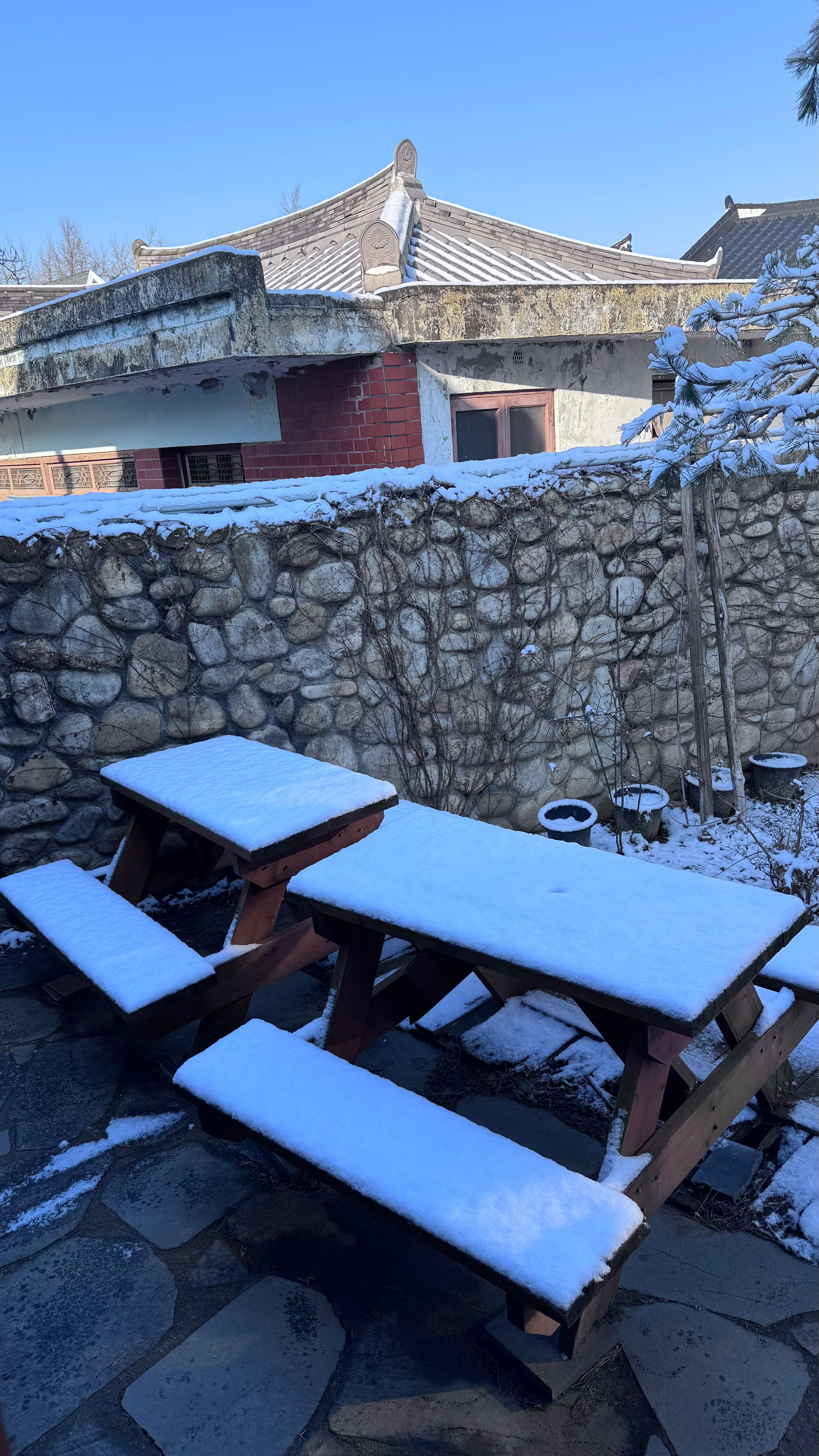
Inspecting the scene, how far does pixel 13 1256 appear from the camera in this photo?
202 cm

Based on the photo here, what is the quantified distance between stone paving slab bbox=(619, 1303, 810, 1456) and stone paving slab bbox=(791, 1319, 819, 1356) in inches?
1.3

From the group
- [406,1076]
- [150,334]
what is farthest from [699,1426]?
[150,334]

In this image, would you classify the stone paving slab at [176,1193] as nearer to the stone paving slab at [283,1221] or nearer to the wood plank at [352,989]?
the stone paving slab at [283,1221]

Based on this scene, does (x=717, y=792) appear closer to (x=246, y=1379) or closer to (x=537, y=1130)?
(x=537, y=1130)

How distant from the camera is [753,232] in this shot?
17.6 meters

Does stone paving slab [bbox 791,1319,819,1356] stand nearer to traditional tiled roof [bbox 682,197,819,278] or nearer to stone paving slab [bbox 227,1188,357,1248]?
stone paving slab [bbox 227,1188,357,1248]

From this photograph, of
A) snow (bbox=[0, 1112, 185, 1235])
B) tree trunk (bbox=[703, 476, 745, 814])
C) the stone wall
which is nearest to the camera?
snow (bbox=[0, 1112, 185, 1235])

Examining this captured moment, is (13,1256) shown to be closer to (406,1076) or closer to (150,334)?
(406,1076)

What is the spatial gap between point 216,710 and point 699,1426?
118 inches

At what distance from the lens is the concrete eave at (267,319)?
4.99 metres

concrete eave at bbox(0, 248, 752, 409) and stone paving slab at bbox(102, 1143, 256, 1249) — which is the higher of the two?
concrete eave at bbox(0, 248, 752, 409)

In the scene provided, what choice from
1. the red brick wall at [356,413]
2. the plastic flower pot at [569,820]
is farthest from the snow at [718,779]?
the red brick wall at [356,413]

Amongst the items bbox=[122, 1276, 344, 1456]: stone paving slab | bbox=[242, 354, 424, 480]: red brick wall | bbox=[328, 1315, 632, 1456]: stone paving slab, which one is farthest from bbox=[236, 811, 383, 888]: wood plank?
bbox=[242, 354, 424, 480]: red brick wall

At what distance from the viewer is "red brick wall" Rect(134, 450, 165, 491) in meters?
7.55
